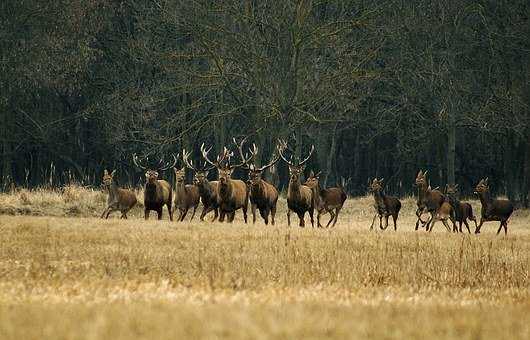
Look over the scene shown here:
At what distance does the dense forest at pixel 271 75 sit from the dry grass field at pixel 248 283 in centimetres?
1642

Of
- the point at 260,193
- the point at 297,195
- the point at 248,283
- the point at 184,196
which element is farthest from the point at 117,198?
the point at 248,283

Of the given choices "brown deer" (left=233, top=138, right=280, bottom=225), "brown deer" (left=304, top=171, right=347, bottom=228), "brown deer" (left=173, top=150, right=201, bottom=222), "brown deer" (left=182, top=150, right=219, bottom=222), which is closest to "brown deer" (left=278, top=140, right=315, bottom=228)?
"brown deer" (left=233, top=138, right=280, bottom=225)

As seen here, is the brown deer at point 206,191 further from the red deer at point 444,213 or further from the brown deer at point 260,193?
the red deer at point 444,213

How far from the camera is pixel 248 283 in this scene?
41.7 ft

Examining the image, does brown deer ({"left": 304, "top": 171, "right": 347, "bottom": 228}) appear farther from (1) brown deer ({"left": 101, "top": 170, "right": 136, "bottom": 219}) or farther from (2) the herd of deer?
(1) brown deer ({"left": 101, "top": 170, "right": 136, "bottom": 219})

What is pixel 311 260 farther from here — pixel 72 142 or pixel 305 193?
pixel 72 142

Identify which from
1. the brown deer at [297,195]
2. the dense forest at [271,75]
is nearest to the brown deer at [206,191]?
the brown deer at [297,195]

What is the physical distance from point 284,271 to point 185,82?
27.6 meters

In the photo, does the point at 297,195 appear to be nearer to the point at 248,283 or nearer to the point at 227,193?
the point at 227,193

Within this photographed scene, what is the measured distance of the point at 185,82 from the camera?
41062 mm

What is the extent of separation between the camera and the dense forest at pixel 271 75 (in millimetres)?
38250

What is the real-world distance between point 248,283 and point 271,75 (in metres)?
26.7

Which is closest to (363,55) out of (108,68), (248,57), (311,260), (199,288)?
(248,57)

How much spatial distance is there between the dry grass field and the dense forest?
16423mm
